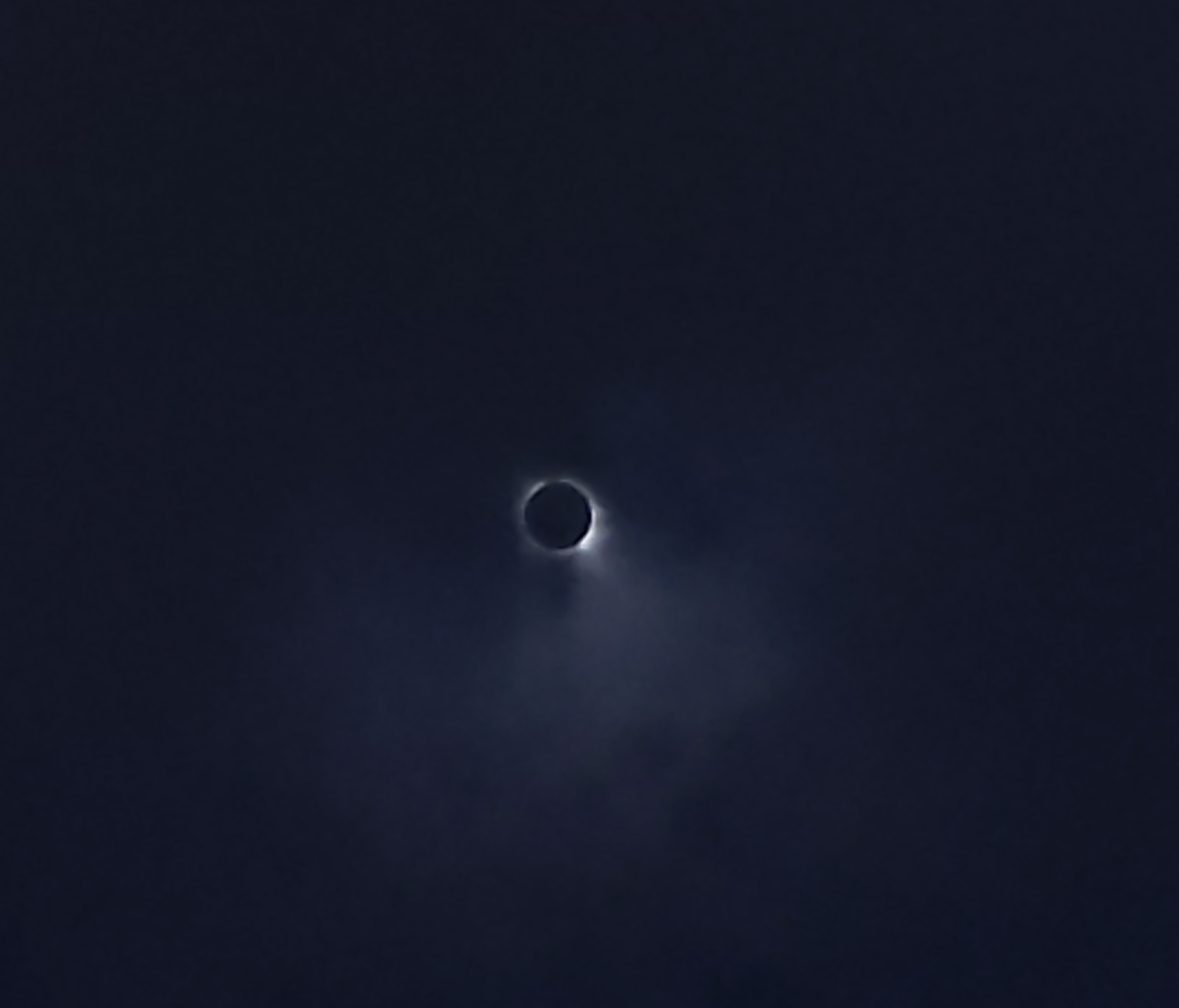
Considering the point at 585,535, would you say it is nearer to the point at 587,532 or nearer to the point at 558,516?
the point at 587,532

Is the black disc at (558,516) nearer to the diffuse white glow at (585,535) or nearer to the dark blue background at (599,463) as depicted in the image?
the diffuse white glow at (585,535)

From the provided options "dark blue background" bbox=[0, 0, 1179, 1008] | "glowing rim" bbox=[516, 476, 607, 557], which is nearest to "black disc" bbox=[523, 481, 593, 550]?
"glowing rim" bbox=[516, 476, 607, 557]

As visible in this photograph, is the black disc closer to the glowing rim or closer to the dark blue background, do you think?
the glowing rim

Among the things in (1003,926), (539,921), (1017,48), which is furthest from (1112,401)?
(539,921)

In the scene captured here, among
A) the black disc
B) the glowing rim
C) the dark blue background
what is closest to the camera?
the dark blue background

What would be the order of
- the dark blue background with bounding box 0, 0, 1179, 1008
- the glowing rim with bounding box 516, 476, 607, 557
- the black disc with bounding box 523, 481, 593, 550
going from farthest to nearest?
1. the glowing rim with bounding box 516, 476, 607, 557
2. the black disc with bounding box 523, 481, 593, 550
3. the dark blue background with bounding box 0, 0, 1179, 1008

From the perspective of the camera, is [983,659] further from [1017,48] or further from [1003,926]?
[1017,48]

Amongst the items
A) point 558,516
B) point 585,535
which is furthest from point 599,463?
point 585,535
